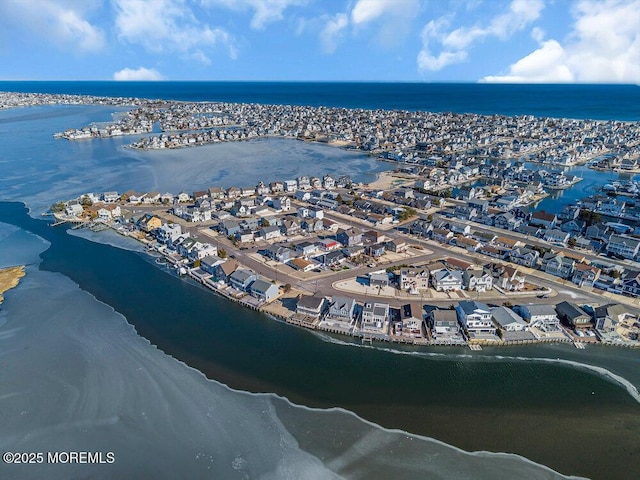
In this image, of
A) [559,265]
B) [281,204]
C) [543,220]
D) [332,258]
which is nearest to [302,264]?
[332,258]

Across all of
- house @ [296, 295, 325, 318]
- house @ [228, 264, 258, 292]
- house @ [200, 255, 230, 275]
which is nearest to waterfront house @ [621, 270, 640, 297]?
house @ [296, 295, 325, 318]

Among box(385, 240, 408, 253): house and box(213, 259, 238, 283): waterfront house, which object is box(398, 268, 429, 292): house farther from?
→ box(213, 259, 238, 283): waterfront house

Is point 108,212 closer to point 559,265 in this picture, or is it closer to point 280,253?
point 280,253

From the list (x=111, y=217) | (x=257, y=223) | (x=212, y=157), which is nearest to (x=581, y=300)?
(x=257, y=223)

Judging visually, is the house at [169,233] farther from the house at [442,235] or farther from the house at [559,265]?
the house at [559,265]

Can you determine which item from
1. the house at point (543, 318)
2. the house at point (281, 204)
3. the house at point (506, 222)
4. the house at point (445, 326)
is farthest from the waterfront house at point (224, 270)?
the house at point (506, 222)

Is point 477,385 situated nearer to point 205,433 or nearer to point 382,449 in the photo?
point 382,449
